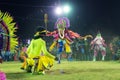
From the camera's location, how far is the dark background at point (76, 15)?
3219cm

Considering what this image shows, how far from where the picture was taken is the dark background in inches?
1267

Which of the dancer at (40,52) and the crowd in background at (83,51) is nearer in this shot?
the dancer at (40,52)

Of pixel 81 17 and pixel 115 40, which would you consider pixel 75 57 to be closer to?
pixel 115 40

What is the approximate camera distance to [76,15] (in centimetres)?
3359

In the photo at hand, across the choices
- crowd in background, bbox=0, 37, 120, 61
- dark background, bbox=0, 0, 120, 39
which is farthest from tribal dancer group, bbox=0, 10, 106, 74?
dark background, bbox=0, 0, 120, 39

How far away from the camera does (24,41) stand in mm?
30219

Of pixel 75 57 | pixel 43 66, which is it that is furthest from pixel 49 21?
pixel 43 66

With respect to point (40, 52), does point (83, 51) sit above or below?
above

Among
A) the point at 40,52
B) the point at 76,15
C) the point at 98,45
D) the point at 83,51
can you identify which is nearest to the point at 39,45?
the point at 40,52

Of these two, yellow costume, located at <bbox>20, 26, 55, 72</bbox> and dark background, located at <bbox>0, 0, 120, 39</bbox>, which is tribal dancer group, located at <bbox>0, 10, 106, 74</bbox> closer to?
yellow costume, located at <bbox>20, 26, 55, 72</bbox>

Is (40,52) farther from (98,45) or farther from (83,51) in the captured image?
(83,51)

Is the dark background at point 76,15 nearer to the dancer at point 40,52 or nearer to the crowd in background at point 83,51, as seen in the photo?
the crowd in background at point 83,51

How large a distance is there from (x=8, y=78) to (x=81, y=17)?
21.8 meters

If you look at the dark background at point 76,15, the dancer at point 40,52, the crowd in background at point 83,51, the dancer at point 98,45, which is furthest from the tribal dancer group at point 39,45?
the dark background at point 76,15
